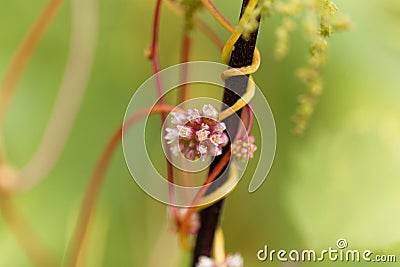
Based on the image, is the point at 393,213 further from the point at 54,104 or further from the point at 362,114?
the point at 54,104

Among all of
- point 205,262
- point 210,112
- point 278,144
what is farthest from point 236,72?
point 278,144

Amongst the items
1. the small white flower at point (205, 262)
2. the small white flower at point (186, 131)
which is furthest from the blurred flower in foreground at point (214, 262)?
the small white flower at point (186, 131)

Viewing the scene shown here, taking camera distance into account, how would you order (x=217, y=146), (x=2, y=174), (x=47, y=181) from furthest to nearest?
(x=47, y=181), (x=2, y=174), (x=217, y=146)

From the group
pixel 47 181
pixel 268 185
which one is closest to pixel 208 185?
pixel 268 185

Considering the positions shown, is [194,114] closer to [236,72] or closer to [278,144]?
[236,72]

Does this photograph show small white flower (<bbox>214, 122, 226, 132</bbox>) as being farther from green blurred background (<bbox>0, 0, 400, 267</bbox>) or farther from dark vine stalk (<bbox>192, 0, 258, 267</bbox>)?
green blurred background (<bbox>0, 0, 400, 267</bbox>)
